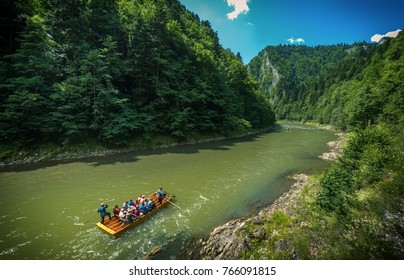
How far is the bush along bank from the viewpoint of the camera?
6.82 meters

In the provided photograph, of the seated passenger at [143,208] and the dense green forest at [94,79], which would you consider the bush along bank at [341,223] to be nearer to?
the seated passenger at [143,208]

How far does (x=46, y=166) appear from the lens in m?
22.9

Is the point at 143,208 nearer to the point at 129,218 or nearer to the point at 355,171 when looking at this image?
the point at 129,218

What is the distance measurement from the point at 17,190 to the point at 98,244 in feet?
38.8

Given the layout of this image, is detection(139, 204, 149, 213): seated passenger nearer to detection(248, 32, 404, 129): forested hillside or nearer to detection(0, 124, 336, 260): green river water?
detection(0, 124, 336, 260): green river water

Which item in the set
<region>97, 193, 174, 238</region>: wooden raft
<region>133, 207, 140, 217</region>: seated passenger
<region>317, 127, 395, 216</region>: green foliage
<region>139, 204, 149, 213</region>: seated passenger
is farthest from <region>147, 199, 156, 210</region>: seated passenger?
<region>317, 127, 395, 216</region>: green foliage

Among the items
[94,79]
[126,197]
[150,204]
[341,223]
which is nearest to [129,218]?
[150,204]

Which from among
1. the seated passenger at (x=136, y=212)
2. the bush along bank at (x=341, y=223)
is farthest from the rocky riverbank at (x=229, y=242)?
the seated passenger at (x=136, y=212)

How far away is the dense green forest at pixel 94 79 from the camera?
25.4m

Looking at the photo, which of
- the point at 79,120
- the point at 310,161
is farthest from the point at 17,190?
the point at 310,161

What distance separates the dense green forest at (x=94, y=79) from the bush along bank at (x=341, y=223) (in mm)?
25858

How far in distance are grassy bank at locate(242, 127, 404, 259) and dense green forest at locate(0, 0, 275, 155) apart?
26.7 m

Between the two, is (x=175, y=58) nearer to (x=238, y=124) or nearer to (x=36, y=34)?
(x=238, y=124)

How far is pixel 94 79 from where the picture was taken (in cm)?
2878
